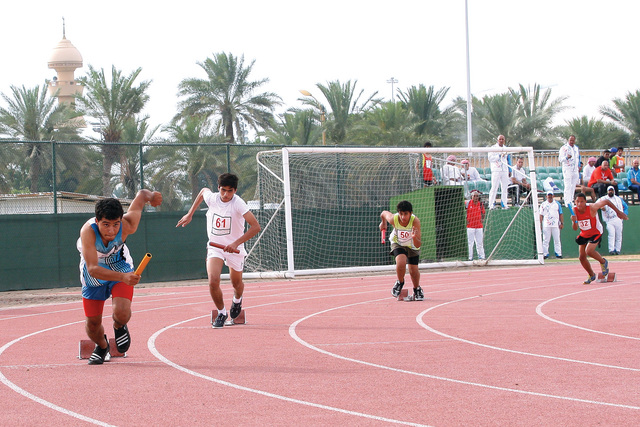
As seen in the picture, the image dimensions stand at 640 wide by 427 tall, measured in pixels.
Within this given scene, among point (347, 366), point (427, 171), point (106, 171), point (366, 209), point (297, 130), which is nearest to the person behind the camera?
point (347, 366)

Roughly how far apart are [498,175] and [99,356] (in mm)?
16855

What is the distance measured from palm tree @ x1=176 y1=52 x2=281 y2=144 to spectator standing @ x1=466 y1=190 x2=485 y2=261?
19094mm

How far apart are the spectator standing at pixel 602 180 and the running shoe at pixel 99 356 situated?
64.2 ft

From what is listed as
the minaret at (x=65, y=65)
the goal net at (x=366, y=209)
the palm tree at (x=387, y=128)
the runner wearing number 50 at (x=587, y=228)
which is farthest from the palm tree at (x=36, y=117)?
the minaret at (x=65, y=65)

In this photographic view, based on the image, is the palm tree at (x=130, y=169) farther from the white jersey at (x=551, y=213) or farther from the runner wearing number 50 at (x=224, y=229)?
the white jersey at (x=551, y=213)

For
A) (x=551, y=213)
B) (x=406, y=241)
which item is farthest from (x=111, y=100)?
(x=406, y=241)

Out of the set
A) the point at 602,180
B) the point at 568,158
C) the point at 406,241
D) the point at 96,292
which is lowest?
the point at 96,292

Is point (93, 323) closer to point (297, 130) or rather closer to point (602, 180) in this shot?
point (602, 180)

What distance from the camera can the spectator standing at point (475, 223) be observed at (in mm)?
21281

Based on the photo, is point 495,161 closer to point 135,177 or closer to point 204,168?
point 204,168

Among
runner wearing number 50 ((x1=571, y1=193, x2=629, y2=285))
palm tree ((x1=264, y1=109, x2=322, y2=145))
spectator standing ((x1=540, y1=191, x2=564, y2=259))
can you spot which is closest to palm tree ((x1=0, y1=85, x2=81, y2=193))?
palm tree ((x1=264, y1=109, x2=322, y2=145))

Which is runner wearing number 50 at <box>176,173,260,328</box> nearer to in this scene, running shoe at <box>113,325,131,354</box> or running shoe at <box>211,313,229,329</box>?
running shoe at <box>211,313,229,329</box>

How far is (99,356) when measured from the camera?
7.58 metres

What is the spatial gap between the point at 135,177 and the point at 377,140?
20.1 meters
